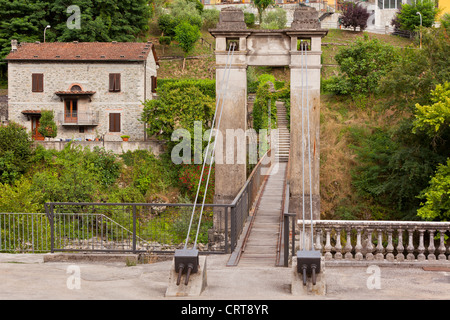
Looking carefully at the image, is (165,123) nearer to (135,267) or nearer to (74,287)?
(135,267)

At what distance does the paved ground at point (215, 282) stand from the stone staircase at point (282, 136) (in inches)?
981

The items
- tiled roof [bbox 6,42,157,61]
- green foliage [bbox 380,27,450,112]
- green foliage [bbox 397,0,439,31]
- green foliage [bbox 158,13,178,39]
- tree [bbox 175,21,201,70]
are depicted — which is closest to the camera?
green foliage [bbox 380,27,450,112]

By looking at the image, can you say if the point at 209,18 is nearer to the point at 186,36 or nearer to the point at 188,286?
the point at 186,36

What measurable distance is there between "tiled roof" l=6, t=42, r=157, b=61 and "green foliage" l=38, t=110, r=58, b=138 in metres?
3.65

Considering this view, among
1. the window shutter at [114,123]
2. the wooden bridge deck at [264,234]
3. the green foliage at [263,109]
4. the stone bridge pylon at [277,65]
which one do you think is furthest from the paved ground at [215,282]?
the green foliage at [263,109]

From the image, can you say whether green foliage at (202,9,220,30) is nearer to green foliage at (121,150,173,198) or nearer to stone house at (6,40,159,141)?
stone house at (6,40,159,141)

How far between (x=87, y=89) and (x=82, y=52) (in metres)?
2.54

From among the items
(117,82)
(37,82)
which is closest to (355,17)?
(117,82)

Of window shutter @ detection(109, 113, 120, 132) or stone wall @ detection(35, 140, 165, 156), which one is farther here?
window shutter @ detection(109, 113, 120, 132)

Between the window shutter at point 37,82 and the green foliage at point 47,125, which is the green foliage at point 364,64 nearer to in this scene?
the green foliage at point 47,125

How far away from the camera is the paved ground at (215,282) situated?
7.18 m

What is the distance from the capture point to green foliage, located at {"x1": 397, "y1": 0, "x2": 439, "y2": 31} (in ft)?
207

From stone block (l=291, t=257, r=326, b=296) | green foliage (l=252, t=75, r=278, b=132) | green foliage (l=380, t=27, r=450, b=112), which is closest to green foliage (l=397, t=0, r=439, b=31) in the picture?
green foliage (l=252, t=75, r=278, b=132)

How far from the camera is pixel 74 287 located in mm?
7570
